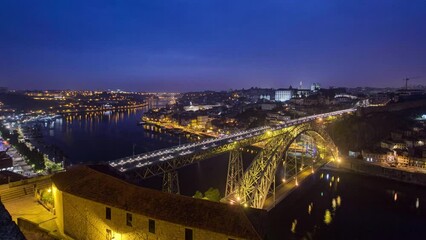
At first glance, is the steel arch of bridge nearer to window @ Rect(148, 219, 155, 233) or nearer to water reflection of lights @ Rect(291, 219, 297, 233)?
water reflection of lights @ Rect(291, 219, 297, 233)

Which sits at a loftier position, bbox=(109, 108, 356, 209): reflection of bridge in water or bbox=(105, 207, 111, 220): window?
bbox=(105, 207, 111, 220): window

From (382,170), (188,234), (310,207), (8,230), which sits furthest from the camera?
(382,170)

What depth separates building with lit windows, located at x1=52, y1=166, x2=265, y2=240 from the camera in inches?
328

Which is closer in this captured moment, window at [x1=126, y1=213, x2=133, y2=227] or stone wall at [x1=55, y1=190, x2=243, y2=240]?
stone wall at [x1=55, y1=190, x2=243, y2=240]

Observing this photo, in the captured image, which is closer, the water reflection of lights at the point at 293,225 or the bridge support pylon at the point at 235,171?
the water reflection of lights at the point at 293,225

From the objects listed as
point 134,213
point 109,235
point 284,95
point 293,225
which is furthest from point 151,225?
point 284,95

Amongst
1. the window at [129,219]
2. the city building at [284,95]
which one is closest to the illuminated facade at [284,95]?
the city building at [284,95]

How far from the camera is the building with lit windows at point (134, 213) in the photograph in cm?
833

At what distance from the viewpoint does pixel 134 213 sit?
9320mm

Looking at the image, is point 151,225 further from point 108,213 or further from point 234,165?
point 234,165

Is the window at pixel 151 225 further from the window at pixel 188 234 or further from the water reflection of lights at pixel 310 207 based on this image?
the water reflection of lights at pixel 310 207

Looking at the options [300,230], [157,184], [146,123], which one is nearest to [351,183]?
[300,230]

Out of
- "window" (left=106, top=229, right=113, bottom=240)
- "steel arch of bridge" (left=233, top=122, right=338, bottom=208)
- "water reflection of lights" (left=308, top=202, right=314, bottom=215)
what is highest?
"window" (left=106, top=229, right=113, bottom=240)

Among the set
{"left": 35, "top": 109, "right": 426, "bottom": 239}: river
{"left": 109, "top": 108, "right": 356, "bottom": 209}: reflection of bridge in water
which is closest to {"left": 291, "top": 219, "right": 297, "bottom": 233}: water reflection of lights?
{"left": 35, "top": 109, "right": 426, "bottom": 239}: river
